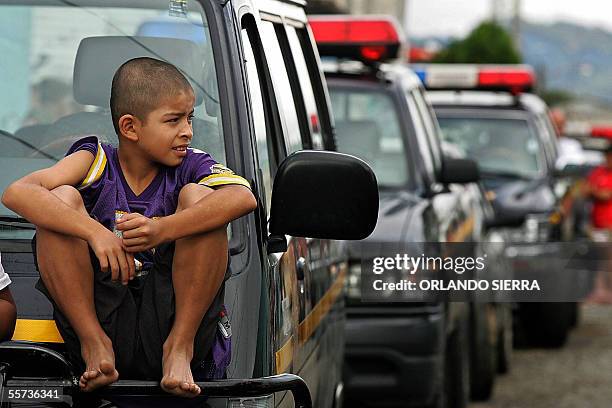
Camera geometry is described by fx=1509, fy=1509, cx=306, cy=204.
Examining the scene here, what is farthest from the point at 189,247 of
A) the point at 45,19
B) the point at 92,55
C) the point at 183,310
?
the point at 45,19

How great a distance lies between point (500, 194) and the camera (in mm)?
12500

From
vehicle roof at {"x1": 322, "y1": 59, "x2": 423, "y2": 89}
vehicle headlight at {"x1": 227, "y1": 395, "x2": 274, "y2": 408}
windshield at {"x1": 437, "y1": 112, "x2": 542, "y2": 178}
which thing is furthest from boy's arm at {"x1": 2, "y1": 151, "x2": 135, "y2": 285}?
windshield at {"x1": 437, "y1": 112, "x2": 542, "y2": 178}

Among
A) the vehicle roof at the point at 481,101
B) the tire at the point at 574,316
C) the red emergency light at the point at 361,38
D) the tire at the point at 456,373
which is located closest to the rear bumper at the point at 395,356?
the tire at the point at 456,373

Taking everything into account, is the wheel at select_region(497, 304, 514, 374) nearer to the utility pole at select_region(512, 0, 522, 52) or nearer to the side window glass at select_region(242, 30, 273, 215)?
the side window glass at select_region(242, 30, 273, 215)

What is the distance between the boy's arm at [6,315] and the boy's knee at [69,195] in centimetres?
27

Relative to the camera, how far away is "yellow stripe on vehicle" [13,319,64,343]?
11.2 feet

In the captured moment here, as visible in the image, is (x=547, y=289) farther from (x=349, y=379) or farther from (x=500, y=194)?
(x=349, y=379)

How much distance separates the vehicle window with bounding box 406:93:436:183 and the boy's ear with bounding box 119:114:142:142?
5.28m

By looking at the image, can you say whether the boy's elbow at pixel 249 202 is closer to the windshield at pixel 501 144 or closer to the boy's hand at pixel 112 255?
the boy's hand at pixel 112 255

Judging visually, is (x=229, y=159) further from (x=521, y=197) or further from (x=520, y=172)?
(x=520, y=172)

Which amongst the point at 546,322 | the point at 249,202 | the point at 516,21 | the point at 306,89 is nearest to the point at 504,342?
the point at 546,322

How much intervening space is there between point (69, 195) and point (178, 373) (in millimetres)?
463

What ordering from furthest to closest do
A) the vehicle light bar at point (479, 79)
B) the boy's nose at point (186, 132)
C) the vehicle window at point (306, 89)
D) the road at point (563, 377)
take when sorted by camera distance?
the vehicle light bar at point (479, 79) → the road at point (563, 377) → the vehicle window at point (306, 89) → the boy's nose at point (186, 132)

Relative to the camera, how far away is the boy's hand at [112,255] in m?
3.21
